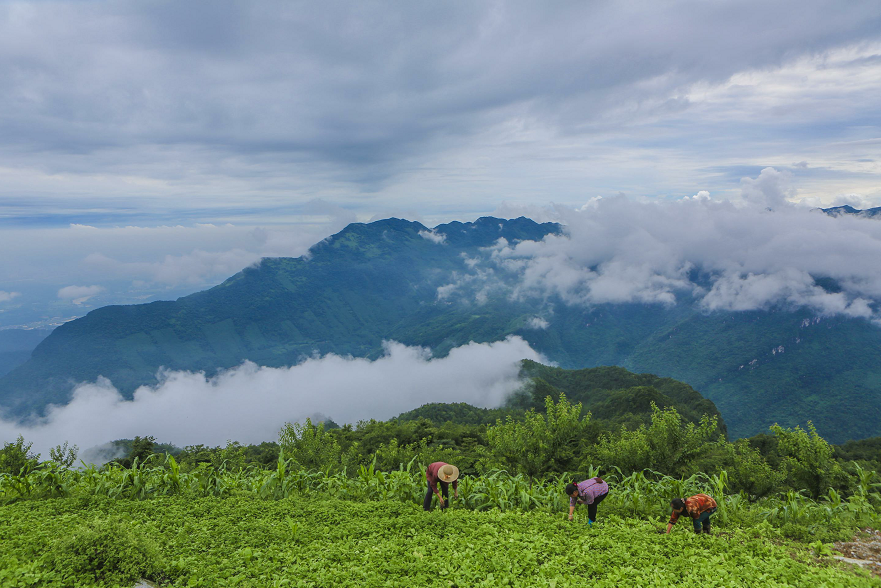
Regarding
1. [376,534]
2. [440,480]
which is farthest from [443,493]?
[376,534]

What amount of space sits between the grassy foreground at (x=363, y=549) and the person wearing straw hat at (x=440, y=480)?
1.84 feet

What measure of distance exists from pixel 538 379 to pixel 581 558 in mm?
184480

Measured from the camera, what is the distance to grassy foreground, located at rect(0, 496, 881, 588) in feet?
23.0

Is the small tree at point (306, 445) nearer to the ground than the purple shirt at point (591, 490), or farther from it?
nearer to the ground

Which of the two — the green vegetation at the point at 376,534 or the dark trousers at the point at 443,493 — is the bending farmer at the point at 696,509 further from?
the dark trousers at the point at 443,493

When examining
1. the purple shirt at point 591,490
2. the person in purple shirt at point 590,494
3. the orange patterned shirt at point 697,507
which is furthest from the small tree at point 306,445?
the orange patterned shirt at point 697,507

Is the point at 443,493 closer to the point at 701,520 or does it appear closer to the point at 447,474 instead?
the point at 447,474

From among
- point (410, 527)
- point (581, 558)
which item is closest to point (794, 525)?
point (581, 558)

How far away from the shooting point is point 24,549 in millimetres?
7355

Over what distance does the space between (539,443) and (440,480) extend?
8.08 metres

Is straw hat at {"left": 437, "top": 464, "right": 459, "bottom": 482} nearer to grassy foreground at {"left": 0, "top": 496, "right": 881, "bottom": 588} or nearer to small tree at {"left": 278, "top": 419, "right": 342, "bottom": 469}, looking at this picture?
grassy foreground at {"left": 0, "top": 496, "right": 881, "bottom": 588}

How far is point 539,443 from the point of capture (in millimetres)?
17859

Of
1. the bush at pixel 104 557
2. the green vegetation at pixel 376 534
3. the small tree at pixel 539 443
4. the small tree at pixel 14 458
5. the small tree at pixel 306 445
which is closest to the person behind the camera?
the bush at pixel 104 557

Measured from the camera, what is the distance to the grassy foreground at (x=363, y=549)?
276 inches
